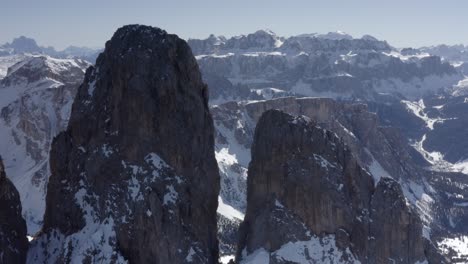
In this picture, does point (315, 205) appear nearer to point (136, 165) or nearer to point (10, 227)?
point (136, 165)

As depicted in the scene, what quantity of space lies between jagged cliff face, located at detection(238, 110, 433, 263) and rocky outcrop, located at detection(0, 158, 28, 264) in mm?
36630

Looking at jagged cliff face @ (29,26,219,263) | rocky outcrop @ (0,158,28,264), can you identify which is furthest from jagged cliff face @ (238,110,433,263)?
rocky outcrop @ (0,158,28,264)

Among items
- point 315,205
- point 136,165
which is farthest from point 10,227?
point 315,205

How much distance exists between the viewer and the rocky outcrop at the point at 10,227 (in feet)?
347

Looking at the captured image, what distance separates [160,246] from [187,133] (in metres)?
20.0

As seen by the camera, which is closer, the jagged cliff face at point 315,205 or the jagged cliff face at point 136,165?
the jagged cliff face at point 136,165

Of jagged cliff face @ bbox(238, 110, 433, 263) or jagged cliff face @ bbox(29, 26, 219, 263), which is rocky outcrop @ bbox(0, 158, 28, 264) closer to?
jagged cliff face @ bbox(29, 26, 219, 263)

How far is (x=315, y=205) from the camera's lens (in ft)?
386

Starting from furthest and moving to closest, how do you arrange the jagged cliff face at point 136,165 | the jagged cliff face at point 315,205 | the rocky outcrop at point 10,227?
the jagged cliff face at point 315,205, the rocky outcrop at point 10,227, the jagged cliff face at point 136,165

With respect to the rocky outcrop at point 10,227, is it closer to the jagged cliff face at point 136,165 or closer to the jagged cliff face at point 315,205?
the jagged cliff face at point 136,165

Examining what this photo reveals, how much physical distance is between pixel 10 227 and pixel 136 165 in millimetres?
22350

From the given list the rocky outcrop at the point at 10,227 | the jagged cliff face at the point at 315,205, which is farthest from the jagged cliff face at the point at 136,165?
the jagged cliff face at the point at 315,205

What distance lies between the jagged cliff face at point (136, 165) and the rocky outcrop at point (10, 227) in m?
2.83

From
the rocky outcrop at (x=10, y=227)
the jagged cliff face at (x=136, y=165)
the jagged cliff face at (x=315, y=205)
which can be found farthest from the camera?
the jagged cliff face at (x=315, y=205)
